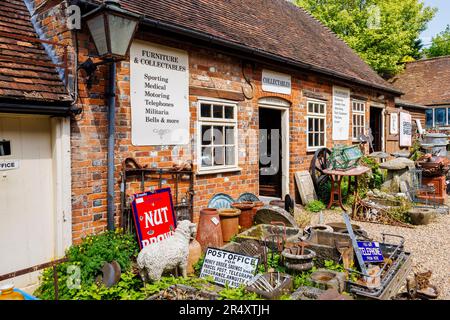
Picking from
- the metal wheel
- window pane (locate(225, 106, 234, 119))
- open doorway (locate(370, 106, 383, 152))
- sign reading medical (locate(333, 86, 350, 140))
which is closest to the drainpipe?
window pane (locate(225, 106, 234, 119))

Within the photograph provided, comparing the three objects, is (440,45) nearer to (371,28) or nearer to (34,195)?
(371,28)

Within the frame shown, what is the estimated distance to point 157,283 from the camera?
4098 mm

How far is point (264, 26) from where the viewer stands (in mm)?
9539

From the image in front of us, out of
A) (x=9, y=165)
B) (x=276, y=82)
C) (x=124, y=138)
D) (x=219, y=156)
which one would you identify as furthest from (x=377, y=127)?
(x=9, y=165)

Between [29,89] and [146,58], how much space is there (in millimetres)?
1826

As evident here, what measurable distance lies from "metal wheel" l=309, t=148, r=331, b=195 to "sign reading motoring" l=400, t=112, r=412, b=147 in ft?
24.3

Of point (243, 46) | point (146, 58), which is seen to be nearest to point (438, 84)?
point (243, 46)

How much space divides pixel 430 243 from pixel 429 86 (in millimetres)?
20521

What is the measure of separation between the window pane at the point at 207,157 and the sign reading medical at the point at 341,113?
217 inches

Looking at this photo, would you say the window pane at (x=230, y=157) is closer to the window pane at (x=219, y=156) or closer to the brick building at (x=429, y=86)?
the window pane at (x=219, y=156)

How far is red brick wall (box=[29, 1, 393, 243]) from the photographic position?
184 inches

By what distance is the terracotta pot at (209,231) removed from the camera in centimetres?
536

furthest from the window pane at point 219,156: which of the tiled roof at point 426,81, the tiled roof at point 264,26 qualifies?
the tiled roof at point 426,81
